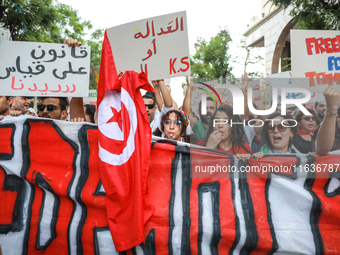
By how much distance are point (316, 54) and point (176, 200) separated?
2.06 meters

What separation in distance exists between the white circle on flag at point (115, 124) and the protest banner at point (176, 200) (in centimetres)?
16

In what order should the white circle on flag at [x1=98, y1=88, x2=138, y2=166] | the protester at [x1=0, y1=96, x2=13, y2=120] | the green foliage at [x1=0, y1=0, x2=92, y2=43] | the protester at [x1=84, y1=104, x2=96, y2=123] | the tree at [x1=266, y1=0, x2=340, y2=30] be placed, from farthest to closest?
the green foliage at [x1=0, y1=0, x2=92, y2=43] → the tree at [x1=266, y1=0, x2=340, y2=30] → the protester at [x1=84, y1=104, x2=96, y2=123] → the protester at [x1=0, y1=96, x2=13, y2=120] → the white circle on flag at [x1=98, y1=88, x2=138, y2=166]

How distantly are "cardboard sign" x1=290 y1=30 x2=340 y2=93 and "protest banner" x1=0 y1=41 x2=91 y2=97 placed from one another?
216cm

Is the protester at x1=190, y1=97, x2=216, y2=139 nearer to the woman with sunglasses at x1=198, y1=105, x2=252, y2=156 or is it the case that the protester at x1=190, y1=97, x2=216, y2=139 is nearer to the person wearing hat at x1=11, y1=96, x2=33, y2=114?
the woman with sunglasses at x1=198, y1=105, x2=252, y2=156

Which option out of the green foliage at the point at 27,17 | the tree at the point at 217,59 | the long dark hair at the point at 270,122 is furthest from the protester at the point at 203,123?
the tree at the point at 217,59

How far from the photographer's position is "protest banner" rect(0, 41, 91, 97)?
123 inches

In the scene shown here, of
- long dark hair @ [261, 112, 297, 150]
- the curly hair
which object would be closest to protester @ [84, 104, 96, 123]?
long dark hair @ [261, 112, 297, 150]

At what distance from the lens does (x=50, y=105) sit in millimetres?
3303

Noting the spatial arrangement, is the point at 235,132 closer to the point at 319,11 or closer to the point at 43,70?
the point at 43,70

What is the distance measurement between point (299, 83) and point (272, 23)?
1636 centimetres

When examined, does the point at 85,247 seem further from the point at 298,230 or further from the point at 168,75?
→ the point at 168,75

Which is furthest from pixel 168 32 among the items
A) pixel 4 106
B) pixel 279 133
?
pixel 4 106

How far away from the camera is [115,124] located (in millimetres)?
2580

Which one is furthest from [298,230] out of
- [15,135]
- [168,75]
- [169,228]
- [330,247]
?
[15,135]
